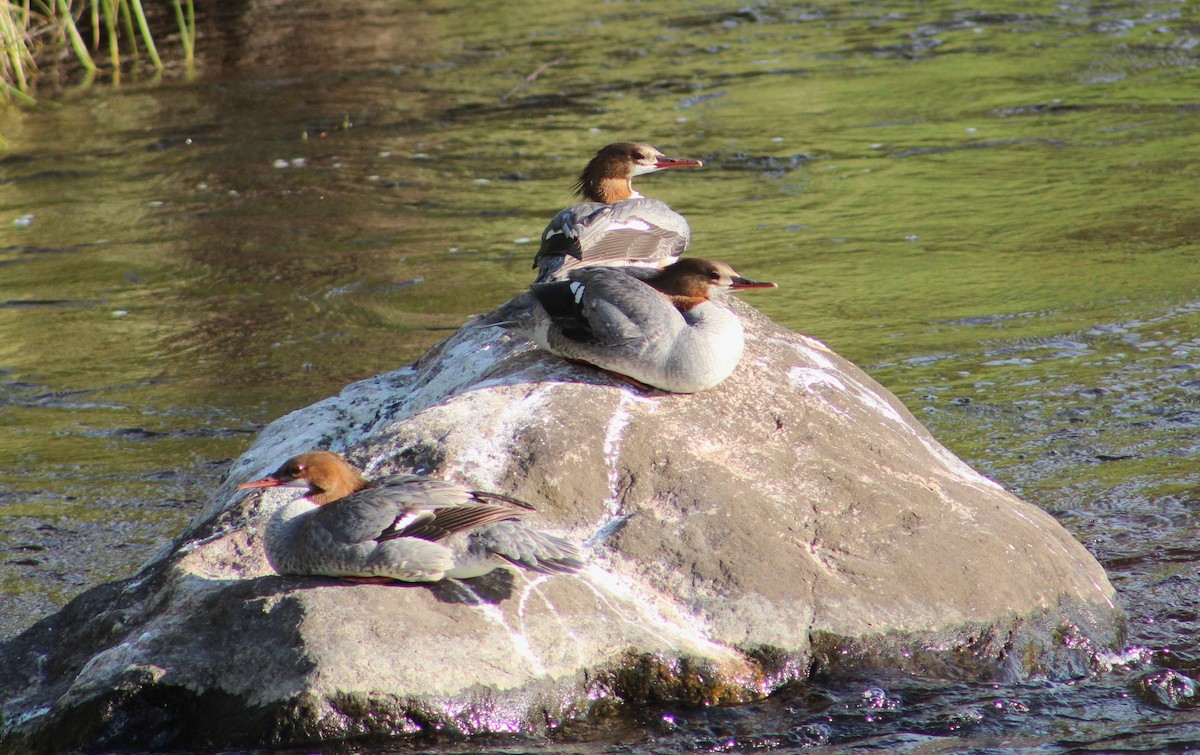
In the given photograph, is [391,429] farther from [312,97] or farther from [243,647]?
[312,97]

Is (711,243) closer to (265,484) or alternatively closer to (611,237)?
(611,237)

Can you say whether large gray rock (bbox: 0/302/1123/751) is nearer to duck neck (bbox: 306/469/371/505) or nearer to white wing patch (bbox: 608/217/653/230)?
duck neck (bbox: 306/469/371/505)

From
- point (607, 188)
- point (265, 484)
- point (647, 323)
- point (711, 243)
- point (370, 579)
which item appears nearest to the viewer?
point (370, 579)

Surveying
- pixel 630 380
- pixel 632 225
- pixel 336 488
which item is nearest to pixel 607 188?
pixel 632 225

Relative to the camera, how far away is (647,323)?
514cm

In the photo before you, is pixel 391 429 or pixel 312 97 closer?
pixel 391 429

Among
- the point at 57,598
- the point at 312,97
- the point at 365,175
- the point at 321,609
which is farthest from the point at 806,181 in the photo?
the point at 321,609

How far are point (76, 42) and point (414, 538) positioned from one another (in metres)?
10.3

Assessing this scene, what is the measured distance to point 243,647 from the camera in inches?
169

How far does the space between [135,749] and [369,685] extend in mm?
807

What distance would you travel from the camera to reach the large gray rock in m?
4.23

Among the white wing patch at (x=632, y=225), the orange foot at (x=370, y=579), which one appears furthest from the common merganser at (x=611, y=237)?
the orange foot at (x=370, y=579)

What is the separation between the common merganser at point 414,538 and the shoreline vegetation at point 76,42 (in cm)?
894

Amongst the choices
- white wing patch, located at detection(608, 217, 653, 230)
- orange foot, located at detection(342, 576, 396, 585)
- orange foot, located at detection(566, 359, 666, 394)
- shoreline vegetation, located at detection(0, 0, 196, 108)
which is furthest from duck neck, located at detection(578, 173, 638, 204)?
shoreline vegetation, located at detection(0, 0, 196, 108)
